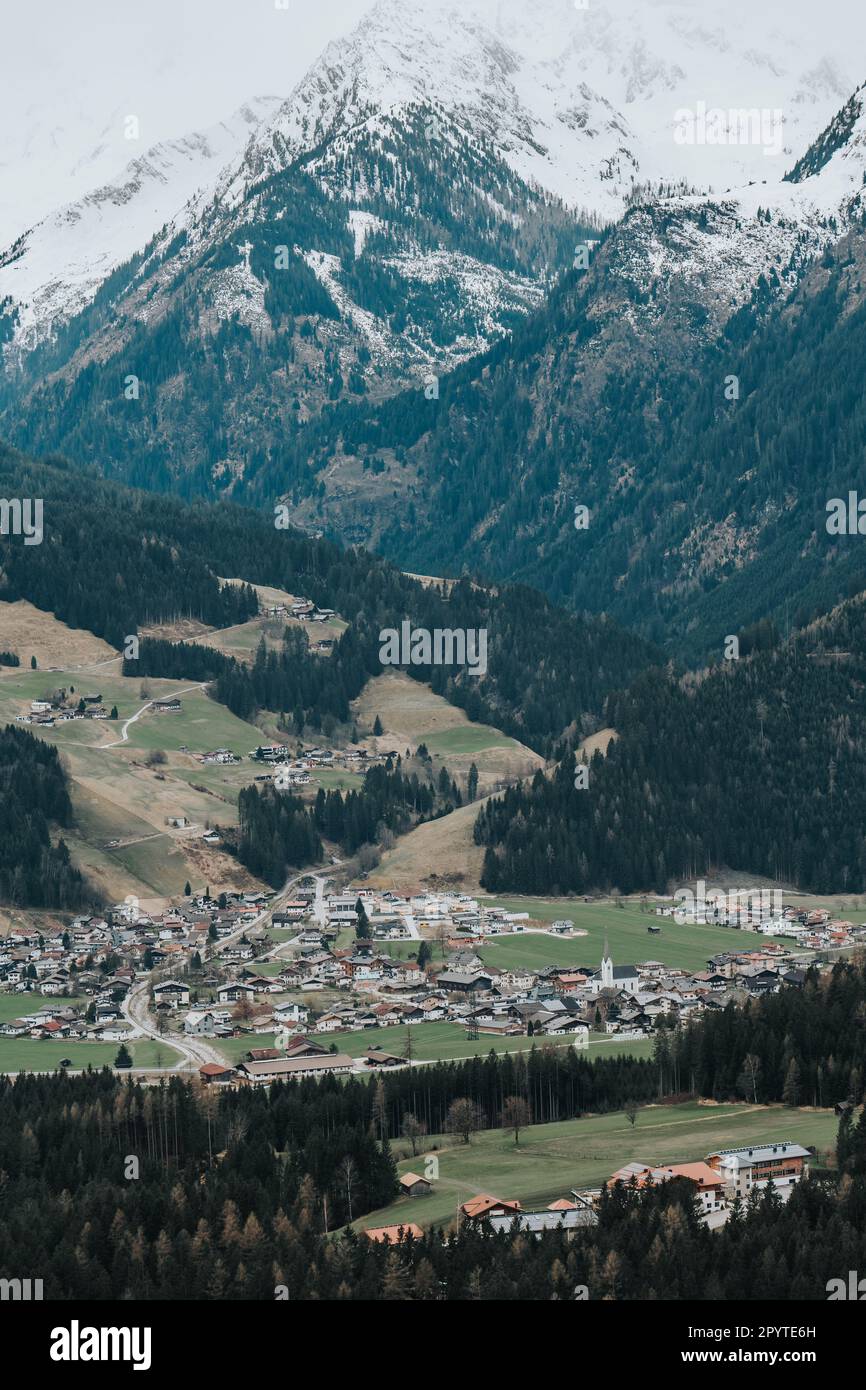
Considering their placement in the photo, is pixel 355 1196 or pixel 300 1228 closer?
pixel 300 1228

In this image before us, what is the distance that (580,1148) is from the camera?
158 metres

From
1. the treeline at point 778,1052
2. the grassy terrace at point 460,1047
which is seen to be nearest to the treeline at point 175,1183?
the grassy terrace at point 460,1047

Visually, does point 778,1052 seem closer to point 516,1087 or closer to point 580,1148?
point 516,1087

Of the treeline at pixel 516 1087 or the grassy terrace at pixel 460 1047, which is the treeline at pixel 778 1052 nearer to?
the treeline at pixel 516 1087

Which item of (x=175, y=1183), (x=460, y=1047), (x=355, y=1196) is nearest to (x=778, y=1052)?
(x=460, y=1047)

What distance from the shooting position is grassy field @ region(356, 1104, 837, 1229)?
14662cm

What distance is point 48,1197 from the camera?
144875 mm

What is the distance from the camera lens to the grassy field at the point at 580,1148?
147m

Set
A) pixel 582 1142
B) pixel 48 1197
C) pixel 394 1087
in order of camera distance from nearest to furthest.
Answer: pixel 48 1197 → pixel 582 1142 → pixel 394 1087
